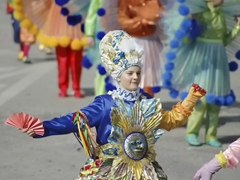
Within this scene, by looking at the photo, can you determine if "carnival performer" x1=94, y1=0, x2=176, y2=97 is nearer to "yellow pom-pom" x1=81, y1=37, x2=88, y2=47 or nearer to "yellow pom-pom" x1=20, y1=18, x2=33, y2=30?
"yellow pom-pom" x1=81, y1=37, x2=88, y2=47

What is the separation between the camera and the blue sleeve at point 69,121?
417 centimetres

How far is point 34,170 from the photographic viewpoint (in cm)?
673

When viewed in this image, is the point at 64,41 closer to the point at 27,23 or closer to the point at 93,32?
the point at 27,23

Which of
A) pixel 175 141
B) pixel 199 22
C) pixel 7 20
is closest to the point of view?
pixel 199 22

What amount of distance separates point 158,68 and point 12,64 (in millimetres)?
5859

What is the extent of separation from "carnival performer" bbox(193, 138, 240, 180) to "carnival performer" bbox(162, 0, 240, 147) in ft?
9.28

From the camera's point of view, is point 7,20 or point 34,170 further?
point 7,20

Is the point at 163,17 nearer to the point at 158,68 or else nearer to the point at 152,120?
the point at 158,68

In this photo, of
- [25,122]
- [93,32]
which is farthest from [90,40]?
[25,122]

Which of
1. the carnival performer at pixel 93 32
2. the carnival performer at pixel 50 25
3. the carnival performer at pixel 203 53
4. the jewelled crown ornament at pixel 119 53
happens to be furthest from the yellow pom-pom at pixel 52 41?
the jewelled crown ornament at pixel 119 53

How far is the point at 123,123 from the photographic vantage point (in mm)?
4367

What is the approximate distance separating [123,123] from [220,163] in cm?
67

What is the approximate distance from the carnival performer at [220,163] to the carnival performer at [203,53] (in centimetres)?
283

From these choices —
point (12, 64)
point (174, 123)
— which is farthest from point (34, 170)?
point (12, 64)
